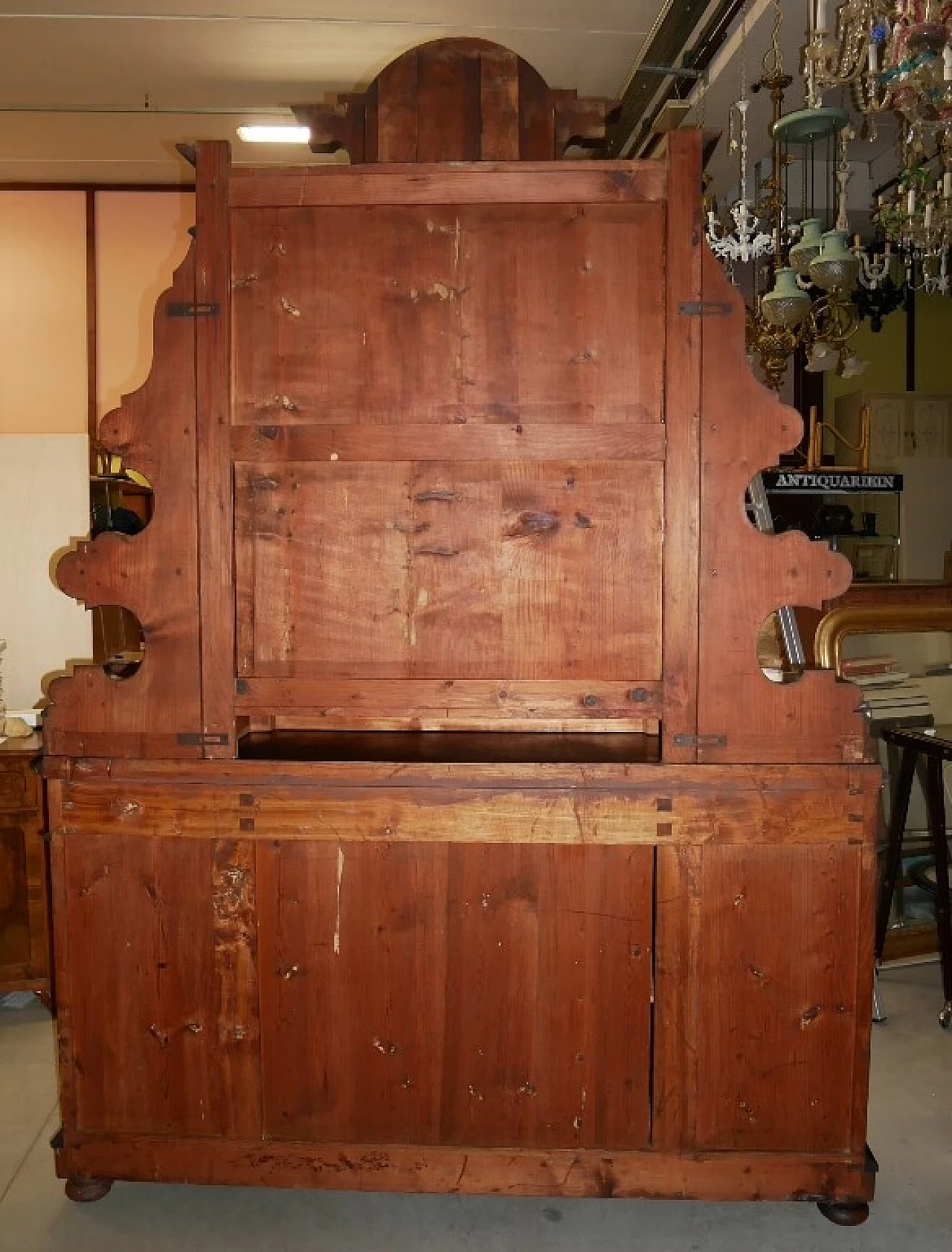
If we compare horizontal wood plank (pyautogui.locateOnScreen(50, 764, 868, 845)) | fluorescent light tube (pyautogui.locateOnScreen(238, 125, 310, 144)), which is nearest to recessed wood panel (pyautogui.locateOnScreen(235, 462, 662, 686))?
horizontal wood plank (pyautogui.locateOnScreen(50, 764, 868, 845))

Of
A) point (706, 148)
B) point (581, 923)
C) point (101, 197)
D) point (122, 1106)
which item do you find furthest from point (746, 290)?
point (122, 1106)

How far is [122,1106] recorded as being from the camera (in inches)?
90.6

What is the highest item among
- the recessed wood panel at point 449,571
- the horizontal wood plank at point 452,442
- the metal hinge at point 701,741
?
the horizontal wood plank at point 452,442

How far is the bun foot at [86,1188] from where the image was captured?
2332 millimetres

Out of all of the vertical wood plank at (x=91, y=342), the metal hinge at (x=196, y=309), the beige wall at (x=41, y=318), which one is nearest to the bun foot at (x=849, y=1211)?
the metal hinge at (x=196, y=309)

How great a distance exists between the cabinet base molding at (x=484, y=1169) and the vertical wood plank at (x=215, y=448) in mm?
924

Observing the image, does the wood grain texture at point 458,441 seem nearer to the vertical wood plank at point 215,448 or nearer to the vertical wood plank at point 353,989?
the vertical wood plank at point 215,448

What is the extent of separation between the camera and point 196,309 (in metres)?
2.19

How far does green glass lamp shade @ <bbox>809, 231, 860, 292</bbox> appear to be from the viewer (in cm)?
434

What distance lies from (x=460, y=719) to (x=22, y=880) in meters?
1.84

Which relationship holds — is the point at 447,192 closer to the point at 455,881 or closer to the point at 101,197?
the point at 455,881

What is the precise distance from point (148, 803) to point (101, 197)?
457cm

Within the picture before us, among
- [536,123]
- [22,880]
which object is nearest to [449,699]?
[536,123]

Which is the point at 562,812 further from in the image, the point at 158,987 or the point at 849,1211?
the point at 849,1211
